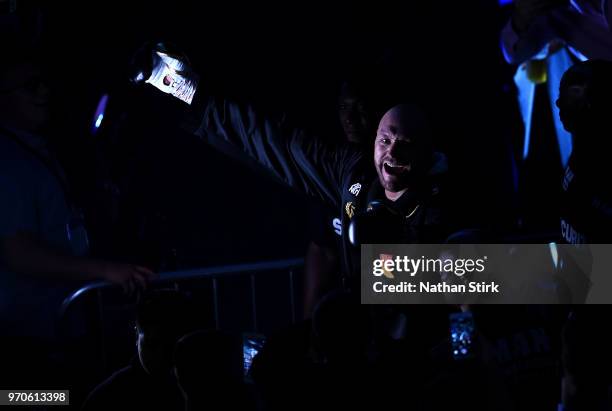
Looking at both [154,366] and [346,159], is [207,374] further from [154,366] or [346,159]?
[346,159]

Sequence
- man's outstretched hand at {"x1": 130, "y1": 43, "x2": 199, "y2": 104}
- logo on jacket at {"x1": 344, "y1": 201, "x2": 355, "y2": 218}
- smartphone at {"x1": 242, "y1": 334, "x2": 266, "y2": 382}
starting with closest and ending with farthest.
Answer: smartphone at {"x1": 242, "y1": 334, "x2": 266, "y2": 382} → logo on jacket at {"x1": 344, "y1": 201, "x2": 355, "y2": 218} → man's outstretched hand at {"x1": 130, "y1": 43, "x2": 199, "y2": 104}

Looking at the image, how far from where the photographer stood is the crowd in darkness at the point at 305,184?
2199mm

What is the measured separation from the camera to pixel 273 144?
348 centimetres

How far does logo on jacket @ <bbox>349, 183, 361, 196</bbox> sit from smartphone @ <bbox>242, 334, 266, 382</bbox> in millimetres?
867

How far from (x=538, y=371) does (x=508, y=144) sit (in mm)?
2952

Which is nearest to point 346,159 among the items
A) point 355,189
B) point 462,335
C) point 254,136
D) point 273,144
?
point 355,189

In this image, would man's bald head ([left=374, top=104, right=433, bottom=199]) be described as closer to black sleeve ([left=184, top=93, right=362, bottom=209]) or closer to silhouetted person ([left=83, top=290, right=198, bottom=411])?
black sleeve ([left=184, top=93, right=362, bottom=209])

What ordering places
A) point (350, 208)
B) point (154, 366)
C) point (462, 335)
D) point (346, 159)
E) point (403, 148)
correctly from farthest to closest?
point (346, 159)
point (350, 208)
point (403, 148)
point (154, 366)
point (462, 335)

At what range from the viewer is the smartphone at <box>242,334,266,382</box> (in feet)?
8.00

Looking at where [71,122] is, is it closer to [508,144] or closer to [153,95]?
[153,95]

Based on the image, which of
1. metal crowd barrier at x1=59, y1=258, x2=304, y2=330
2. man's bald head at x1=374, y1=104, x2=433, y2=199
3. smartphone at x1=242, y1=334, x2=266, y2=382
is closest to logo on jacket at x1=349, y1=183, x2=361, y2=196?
man's bald head at x1=374, y1=104, x2=433, y2=199

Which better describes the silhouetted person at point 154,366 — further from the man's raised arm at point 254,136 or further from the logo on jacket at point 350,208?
the man's raised arm at point 254,136

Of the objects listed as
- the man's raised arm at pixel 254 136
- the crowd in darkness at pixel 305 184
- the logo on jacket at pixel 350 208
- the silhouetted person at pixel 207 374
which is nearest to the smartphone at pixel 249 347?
the crowd in darkness at pixel 305 184

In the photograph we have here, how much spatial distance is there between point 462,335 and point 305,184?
1525mm
